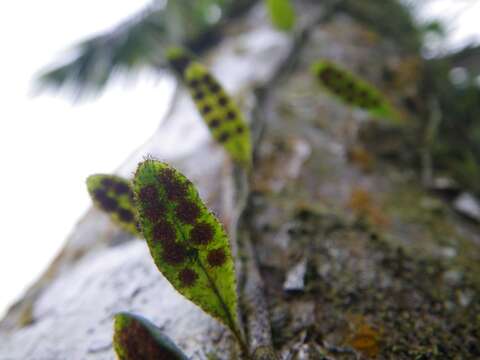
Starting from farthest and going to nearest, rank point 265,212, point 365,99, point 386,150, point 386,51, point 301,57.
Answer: point 386,51
point 301,57
point 386,150
point 365,99
point 265,212

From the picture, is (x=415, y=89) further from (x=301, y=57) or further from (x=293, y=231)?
(x=293, y=231)

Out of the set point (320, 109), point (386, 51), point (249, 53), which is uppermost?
point (249, 53)

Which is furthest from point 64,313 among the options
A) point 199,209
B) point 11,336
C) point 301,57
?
point 301,57

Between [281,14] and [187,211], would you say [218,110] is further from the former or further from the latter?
[281,14]

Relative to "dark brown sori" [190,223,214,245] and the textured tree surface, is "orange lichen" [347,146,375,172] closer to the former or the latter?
the textured tree surface

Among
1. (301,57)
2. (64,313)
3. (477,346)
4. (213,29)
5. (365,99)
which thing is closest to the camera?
(477,346)

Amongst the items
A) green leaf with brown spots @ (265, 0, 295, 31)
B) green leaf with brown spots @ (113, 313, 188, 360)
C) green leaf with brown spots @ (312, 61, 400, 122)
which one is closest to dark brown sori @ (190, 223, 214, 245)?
green leaf with brown spots @ (113, 313, 188, 360)
